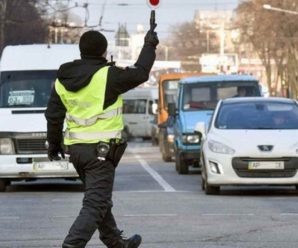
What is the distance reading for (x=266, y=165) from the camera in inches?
643

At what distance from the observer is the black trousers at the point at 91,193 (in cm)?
819

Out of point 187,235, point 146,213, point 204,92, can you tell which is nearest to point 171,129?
point 204,92

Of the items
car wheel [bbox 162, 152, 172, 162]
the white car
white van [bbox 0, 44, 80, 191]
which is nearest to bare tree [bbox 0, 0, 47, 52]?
car wheel [bbox 162, 152, 172, 162]

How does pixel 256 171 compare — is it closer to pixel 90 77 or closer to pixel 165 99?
pixel 90 77

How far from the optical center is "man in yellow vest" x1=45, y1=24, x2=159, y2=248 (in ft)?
27.0

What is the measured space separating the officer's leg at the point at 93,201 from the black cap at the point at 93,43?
795 millimetres

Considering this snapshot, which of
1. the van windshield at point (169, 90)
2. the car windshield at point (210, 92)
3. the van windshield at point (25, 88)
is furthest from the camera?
the van windshield at point (169, 90)

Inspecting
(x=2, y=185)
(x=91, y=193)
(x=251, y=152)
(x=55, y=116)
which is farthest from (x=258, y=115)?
(x=91, y=193)

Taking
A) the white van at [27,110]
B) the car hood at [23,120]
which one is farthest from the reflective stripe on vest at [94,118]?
the car hood at [23,120]

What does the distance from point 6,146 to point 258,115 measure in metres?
4.00

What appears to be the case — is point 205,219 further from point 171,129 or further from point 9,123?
point 171,129

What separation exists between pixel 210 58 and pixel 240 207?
8554 cm

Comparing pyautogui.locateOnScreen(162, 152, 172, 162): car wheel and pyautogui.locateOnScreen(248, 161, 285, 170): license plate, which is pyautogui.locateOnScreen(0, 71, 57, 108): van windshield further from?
pyautogui.locateOnScreen(162, 152, 172, 162): car wheel

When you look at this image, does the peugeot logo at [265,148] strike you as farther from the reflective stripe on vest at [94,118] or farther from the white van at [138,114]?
the white van at [138,114]
